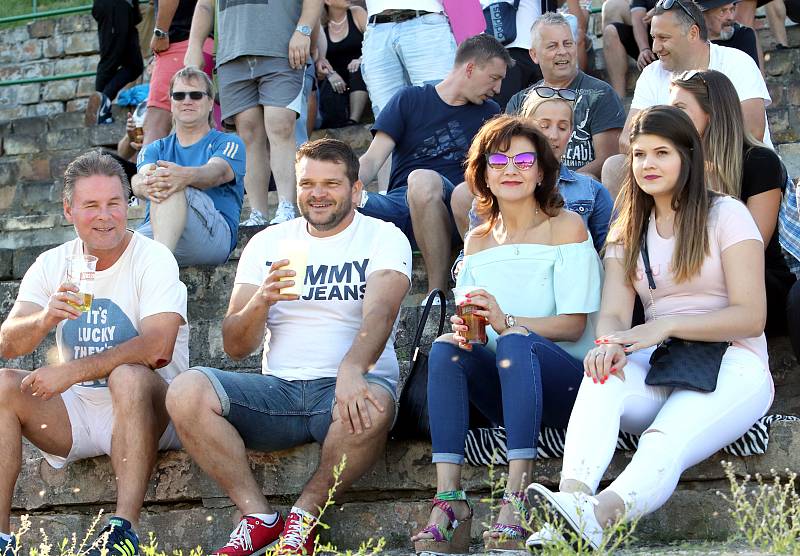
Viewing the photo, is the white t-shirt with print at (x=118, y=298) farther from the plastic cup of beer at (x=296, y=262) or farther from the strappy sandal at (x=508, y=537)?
the strappy sandal at (x=508, y=537)

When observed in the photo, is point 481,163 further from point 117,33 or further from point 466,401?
point 117,33

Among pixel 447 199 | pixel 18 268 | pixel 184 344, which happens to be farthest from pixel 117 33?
pixel 184 344

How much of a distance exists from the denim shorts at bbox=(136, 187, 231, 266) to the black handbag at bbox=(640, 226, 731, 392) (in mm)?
2597

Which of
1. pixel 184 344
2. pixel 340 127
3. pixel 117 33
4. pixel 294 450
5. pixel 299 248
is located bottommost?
pixel 294 450

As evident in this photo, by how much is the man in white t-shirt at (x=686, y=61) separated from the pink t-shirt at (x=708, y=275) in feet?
4.88

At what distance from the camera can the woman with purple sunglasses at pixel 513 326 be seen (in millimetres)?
3787

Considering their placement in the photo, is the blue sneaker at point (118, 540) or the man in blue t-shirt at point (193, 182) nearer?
the blue sneaker at point (118, 540)

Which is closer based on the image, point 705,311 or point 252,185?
point 705,311

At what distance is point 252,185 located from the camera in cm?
673

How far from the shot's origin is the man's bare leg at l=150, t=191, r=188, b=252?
5773mm

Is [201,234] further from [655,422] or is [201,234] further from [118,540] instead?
[655,422]

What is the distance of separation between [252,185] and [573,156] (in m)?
1.78

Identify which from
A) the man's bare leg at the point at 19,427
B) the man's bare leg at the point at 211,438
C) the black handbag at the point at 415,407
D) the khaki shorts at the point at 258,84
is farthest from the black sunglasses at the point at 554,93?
the man's bare leg at the point at 19,427

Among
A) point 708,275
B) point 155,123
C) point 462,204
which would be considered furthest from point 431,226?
point 155,123
